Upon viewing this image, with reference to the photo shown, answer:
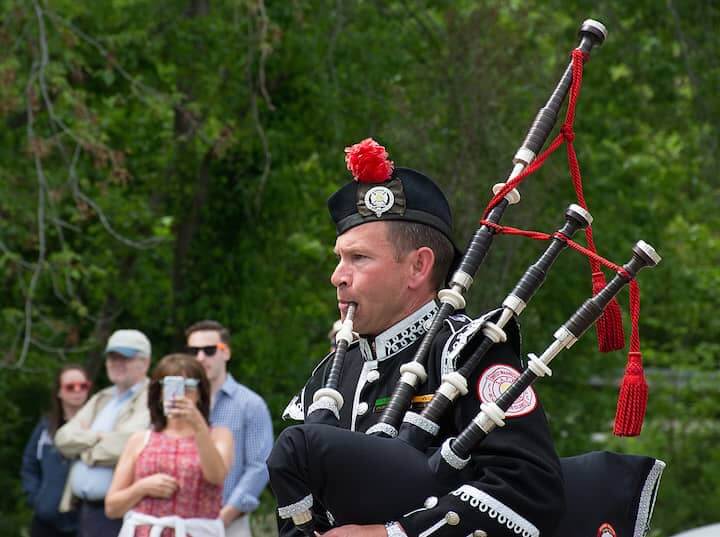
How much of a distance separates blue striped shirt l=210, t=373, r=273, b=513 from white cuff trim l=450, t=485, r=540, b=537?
4201 mm

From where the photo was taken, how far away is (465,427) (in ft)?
10.6

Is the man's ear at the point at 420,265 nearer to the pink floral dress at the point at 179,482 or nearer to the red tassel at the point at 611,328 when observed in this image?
the red tassel at the point at 611,328

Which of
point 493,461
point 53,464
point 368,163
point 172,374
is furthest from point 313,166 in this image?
point 493,461

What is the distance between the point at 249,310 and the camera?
13.6 metres

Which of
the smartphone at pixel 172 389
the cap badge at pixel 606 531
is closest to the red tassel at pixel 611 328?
the cap badge at pixel 606 531

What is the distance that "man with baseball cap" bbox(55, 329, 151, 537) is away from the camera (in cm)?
735

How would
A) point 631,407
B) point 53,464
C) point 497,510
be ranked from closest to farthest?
point 497,510
point 631,407
point 53,464

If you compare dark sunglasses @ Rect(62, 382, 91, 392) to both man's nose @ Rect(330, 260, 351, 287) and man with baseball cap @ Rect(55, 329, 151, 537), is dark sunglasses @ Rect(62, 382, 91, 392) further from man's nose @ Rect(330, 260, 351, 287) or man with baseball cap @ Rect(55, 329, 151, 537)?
man's nose @ Rect(330, 260, 351, 287)

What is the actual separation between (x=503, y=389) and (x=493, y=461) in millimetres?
178

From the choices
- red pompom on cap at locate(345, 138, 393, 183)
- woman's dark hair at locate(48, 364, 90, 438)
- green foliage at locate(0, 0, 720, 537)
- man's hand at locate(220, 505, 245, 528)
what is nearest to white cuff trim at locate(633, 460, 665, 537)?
red pompom on cap at locate(345, 138, 393, 183)

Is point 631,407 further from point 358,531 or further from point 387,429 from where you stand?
point 358,531

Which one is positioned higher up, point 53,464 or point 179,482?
point 53,464

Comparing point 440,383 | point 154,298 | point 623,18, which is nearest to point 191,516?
point 440,383

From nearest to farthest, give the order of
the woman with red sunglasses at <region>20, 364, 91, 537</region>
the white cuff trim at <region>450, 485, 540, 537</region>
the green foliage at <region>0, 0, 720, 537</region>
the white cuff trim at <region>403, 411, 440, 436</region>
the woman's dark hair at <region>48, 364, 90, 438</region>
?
the white cuff trim at <region>450, 485, 540, 537</region>
the white cuff trim at <region>403, 411, 440, 436</region>
the woman with red sunglasses at <region>20, 364, 91, 537</region>
the woman's dark hair at <region>48, 364, 90, 438</region>
the green foliage at <region>0, 0, 720, 537</region>
